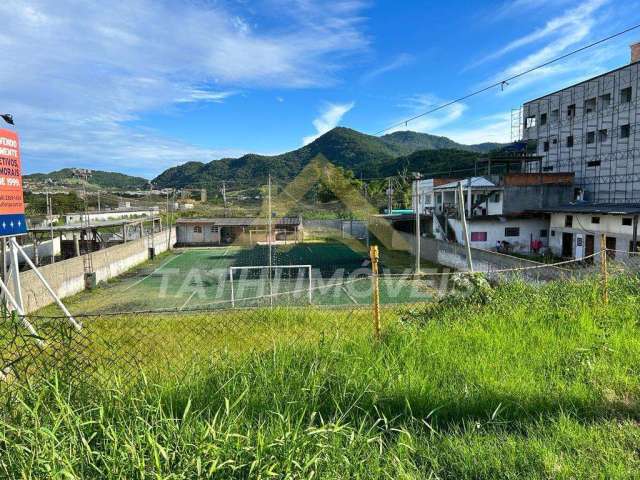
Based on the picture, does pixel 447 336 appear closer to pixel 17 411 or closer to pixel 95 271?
pixel 17 411

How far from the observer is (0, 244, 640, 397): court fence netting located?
2.64m

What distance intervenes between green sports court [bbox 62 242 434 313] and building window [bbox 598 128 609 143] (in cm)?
1312

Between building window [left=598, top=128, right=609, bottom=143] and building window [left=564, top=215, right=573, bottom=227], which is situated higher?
building window [left=598, top=128, right=609, bottom=143]

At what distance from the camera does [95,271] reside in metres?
15.2

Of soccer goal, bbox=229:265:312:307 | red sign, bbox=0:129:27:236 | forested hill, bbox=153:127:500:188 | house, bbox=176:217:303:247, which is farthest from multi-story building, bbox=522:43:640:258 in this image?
forested hill, bbox=153:127:500:188

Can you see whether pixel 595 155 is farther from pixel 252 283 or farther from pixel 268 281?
pixel 252 283

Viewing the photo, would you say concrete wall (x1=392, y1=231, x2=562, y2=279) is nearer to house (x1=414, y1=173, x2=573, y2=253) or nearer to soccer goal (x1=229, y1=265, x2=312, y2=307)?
house (x1=414, y1=173, x2=573, y2=253)

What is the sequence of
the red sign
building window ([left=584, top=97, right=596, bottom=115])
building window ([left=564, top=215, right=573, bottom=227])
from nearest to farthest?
the red sign < building window ([left=564, top=215, right=573, bottom=227]) < building window ([left=584, top=97, right=596, bottom=115])

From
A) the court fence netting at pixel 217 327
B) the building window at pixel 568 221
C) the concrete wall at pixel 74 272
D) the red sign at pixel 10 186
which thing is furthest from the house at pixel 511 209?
the red sign at pixel 10 186

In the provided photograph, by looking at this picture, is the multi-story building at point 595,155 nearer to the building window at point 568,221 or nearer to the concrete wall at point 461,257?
the building window at point 568,221

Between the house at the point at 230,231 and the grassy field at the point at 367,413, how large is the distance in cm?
2671

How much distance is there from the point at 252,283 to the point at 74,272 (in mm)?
6214

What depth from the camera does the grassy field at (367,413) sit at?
1.68 metres

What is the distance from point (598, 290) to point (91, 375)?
5.57 m
